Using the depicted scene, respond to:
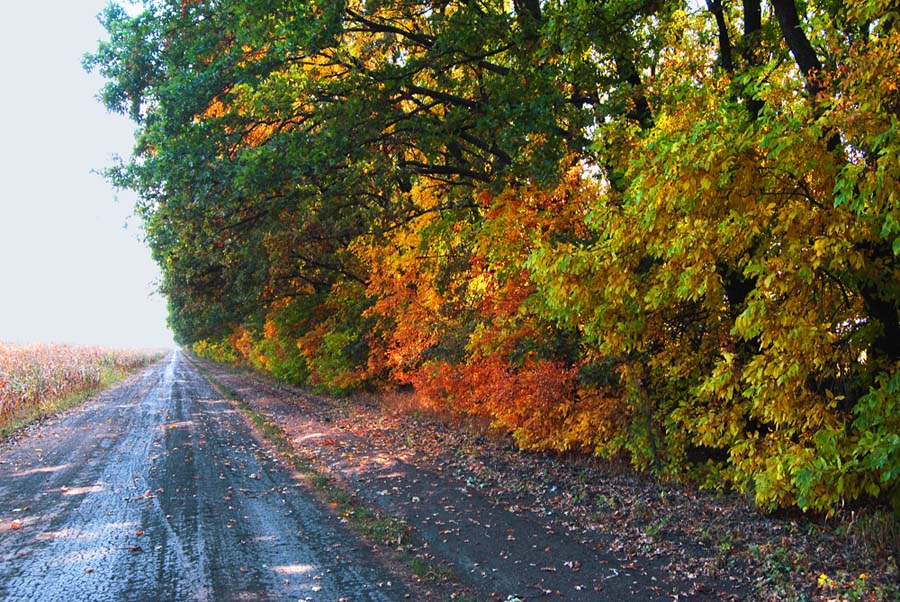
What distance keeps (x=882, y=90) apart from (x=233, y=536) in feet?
24.0

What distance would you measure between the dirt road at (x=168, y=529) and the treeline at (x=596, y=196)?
12.4 ft

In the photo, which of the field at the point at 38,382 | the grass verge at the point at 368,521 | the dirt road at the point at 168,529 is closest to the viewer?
the dirt road at the point at 168,529

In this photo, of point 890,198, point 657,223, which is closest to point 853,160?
point 890,198

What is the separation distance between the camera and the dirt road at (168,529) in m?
5.48

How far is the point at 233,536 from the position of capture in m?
6.88

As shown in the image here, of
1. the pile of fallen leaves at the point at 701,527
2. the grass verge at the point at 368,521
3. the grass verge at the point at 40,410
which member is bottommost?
the pile of fallen leaves at the point at 701,527

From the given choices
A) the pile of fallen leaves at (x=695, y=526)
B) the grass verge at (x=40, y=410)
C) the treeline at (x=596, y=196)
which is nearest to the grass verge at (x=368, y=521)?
the pile of fallen leaves at (x=695, y=526)

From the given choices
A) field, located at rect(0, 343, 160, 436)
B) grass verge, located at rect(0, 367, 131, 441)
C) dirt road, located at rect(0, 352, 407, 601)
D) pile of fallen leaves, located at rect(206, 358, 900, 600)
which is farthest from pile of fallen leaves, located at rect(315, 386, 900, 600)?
field, located at rect(0, 343, 160, 436)

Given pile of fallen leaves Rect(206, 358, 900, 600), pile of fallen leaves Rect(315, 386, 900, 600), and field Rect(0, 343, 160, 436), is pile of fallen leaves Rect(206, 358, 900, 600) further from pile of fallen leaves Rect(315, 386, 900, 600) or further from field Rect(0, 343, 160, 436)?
field Rect(0, 343, 160, 436)

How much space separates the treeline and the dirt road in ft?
12.4

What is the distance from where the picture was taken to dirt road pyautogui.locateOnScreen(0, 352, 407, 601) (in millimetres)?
5484

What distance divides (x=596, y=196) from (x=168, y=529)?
7303mm

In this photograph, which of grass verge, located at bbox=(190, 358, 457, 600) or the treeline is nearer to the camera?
the treeline

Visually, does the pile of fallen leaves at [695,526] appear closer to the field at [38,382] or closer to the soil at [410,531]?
the soil at [410,531]
